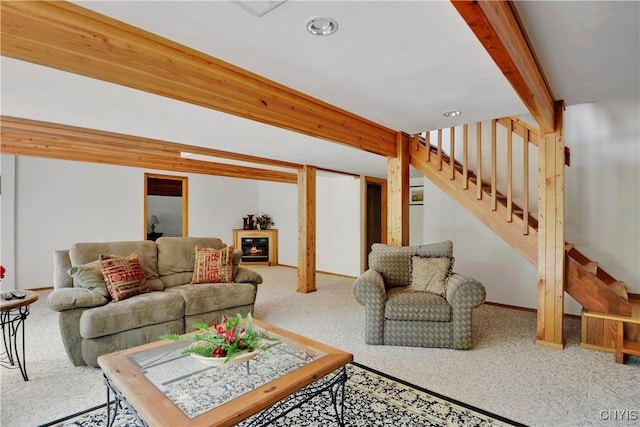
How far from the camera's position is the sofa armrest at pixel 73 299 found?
2.60 m

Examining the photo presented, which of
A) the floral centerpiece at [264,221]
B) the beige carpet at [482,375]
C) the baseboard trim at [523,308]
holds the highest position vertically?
the floral centerpiece at [264,221]

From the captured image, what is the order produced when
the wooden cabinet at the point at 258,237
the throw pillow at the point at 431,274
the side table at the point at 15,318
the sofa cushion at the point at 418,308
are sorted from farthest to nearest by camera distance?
1. the wooden cabinet at the point at 258,237
2. the throw pillow at the point at 431,274
3. the sofa cushion at the point at 418,308
4. the side table at the point at 15,318

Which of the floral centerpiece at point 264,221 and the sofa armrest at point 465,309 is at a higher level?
the floral centerpiece at point 264,221

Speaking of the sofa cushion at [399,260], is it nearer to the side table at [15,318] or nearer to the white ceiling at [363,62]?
the white ceiling at [363,62]

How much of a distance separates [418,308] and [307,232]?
8.79 ft

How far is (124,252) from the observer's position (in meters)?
3.42

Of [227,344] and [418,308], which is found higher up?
[227,344]

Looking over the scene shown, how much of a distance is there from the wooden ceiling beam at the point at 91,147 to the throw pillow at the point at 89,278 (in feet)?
4.97

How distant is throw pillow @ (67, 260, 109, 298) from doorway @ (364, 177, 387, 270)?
4.72 metres

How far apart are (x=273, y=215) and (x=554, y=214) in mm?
6344

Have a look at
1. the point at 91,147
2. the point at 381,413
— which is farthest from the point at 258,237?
the point at 381,413

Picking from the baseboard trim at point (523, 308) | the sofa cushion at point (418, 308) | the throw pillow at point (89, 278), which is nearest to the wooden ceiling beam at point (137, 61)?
the sofa cushion at point (418, 308)

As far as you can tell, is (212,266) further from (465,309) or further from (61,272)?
(465,309)

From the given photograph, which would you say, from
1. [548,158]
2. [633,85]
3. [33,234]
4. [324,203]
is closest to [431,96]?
[548,158]
